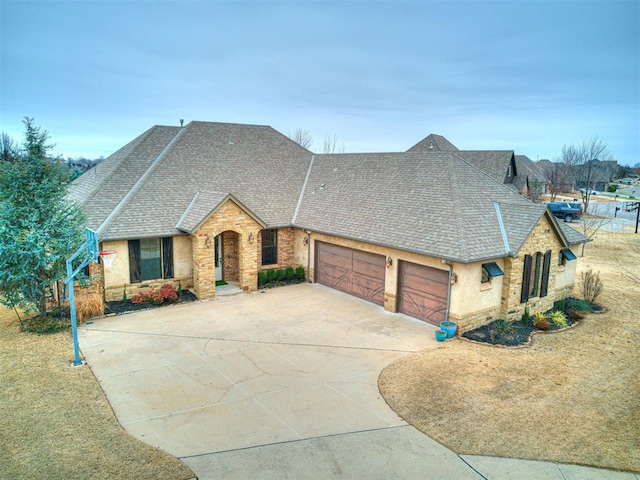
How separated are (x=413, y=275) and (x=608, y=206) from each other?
2136 inches

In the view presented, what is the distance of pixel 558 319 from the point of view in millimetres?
16594

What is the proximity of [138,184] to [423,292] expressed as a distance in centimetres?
1346

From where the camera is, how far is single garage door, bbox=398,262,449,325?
626 inches

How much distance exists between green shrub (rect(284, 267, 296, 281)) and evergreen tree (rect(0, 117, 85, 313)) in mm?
9385

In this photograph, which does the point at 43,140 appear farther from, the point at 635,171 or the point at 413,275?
the point at 635,171

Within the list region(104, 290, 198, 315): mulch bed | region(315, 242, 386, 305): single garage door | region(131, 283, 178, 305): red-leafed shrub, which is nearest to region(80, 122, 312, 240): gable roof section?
region(131, 283, 178, 305): red-leafed shrub

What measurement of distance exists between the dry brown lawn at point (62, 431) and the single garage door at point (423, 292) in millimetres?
10523

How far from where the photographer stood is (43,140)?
49.3ft

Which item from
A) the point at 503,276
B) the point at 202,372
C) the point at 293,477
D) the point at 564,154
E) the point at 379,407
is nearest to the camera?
the point at 293,477

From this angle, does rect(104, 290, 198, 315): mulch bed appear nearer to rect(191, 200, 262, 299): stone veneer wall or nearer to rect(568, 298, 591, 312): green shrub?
rect(191, 200, 262, 299): stone veneer wall

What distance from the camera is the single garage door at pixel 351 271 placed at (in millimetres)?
18703

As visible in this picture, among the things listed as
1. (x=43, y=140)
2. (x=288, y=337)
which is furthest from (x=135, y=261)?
(x=288, y=337)

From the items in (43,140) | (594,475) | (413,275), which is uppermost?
(43,140)

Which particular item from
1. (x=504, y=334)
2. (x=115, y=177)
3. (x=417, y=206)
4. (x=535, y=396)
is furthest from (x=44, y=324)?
(x=504, y=334)
